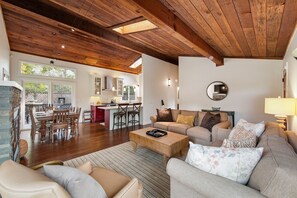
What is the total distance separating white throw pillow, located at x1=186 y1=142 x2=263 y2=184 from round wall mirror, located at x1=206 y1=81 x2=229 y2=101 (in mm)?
4549

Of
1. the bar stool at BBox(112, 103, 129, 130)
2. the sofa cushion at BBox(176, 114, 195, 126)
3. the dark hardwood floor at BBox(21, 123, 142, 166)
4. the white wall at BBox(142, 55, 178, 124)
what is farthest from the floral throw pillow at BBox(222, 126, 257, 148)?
the white wall at BBox(142, 55, 178, 124)

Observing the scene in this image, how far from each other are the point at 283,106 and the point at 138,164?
8.49ft

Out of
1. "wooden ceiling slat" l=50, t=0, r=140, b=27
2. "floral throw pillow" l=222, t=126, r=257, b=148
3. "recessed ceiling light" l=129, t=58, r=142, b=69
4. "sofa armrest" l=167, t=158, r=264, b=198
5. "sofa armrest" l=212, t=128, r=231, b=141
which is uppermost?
"recessed ceiling light" l=129, t=58, r=142, b=69

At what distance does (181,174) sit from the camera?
3.92 ft

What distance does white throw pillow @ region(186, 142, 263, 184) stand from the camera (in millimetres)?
1101

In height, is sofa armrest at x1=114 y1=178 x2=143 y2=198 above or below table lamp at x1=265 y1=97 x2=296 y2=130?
below

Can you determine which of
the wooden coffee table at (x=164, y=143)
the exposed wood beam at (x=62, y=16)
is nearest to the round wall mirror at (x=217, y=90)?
the wooden coffee table at (x=164, y=143)

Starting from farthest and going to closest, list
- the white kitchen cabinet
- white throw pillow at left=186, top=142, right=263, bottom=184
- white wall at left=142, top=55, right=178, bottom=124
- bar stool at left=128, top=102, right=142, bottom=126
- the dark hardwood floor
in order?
the white kitchen cabinet → white wall at left=142, top=55, right=178, bottom=124 → bar stool at left=128, top=102, right=142, bottom=126 → the dark hardwood floor → white throw pillow at left=186, top=142, right=263, bottom=184

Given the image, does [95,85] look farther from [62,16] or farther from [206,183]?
[206,183]

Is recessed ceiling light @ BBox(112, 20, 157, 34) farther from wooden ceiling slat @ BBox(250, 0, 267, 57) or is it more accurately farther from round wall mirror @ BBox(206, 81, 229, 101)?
round wall mirror @ BBox(206, 81, 229, 101)

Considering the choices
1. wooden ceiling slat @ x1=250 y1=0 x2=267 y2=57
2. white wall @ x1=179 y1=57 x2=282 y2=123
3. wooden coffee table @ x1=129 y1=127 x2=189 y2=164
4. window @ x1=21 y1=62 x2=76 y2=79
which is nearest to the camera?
wooden ceiling slat @ x1=250 y1=0 x2=267 y2=57

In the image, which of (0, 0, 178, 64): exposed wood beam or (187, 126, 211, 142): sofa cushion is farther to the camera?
(187, 126, 211, 142): sofa cushion

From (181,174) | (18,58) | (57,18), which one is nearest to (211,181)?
(181,174)

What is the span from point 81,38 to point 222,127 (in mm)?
5244
